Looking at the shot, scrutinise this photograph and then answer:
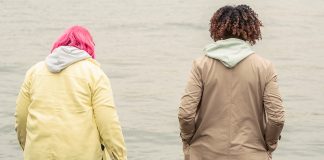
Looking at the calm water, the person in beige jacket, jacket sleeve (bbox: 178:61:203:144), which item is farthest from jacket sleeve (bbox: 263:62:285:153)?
the calm water

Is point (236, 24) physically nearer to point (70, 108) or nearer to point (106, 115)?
point (106, 115)

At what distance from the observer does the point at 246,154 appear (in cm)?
620

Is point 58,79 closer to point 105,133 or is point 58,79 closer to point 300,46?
point 105,133

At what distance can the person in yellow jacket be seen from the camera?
6.06 m

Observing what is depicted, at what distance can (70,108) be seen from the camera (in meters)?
6.07

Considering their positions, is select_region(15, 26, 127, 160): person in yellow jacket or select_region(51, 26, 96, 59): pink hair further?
select_region(51, 26, 96, 59): pink hair

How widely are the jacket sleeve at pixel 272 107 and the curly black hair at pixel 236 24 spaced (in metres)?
0.27

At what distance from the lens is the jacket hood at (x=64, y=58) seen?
6070mm

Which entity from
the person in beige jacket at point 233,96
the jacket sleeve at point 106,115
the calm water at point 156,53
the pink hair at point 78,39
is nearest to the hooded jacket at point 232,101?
the person in beige jacket at point 233,96

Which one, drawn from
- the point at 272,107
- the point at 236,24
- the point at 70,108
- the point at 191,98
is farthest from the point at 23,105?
the point at 272,107

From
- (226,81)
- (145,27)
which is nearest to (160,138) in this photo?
(226,81)

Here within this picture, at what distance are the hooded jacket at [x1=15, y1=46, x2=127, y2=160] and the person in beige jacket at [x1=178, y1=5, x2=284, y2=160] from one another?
501 mm

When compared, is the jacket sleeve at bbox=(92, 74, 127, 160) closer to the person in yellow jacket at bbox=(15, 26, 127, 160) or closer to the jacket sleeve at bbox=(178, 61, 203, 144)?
the person in yellow jacket at bbox=(15, 26, 127, 160)

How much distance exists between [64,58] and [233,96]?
1110 millimetres
